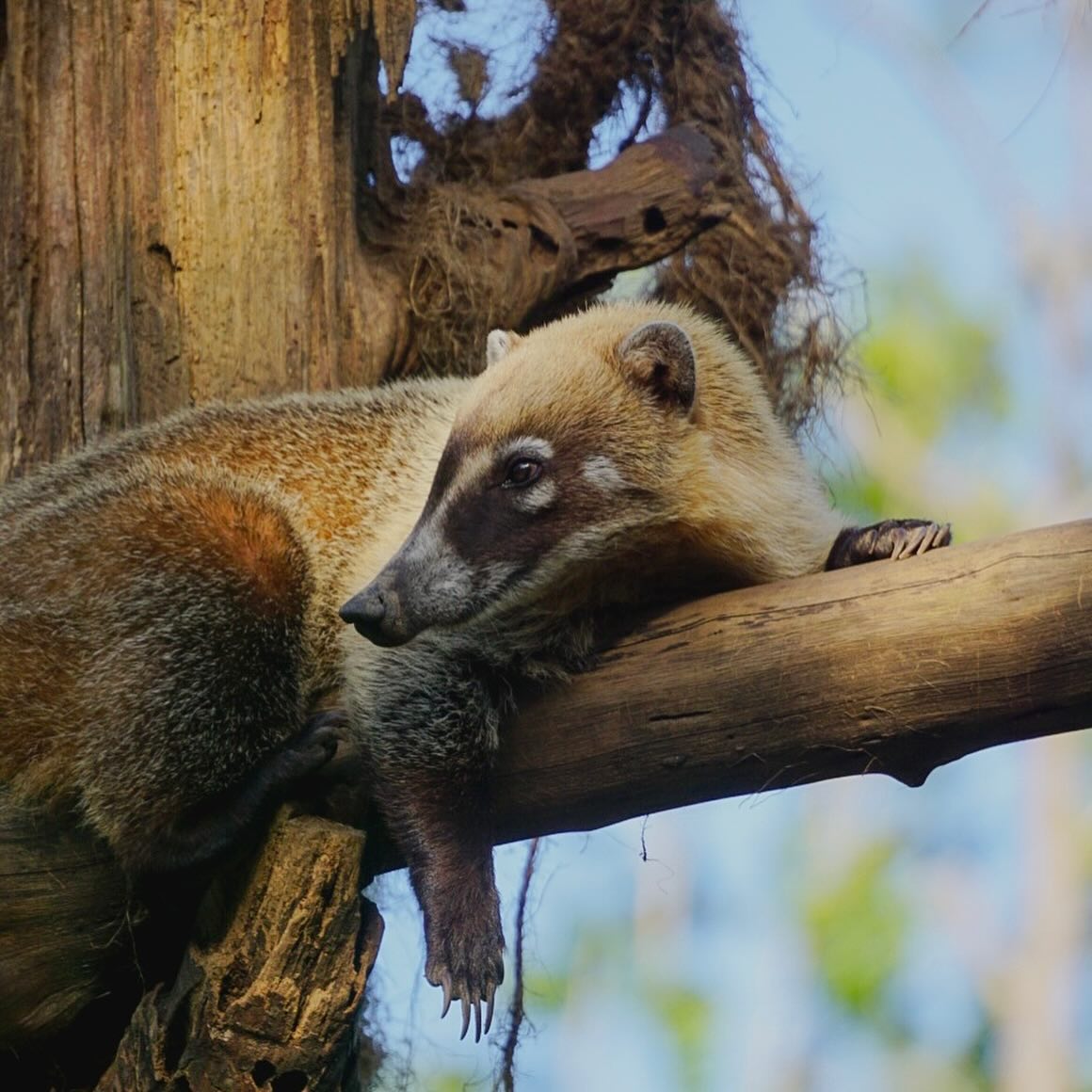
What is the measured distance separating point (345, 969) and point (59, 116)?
125 inches

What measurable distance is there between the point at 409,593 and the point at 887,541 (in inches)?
52.4

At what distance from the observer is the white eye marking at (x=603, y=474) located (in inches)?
160

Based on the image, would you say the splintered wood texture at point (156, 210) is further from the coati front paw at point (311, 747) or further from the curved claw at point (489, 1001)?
the curved claw at point (489, 1001)

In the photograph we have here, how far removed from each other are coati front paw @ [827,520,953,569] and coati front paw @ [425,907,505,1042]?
1.43 m

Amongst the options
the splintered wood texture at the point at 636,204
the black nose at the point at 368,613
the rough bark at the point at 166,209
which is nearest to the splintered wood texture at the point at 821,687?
the black nose at the point at 368,613

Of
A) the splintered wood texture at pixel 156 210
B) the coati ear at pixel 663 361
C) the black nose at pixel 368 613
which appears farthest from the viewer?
the splintered wood texture at pixel 156 210

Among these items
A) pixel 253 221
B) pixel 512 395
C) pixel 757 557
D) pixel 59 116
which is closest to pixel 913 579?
pixel 757 557

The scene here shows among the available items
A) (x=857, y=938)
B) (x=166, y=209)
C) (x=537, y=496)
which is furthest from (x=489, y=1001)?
(x=857, y=938)

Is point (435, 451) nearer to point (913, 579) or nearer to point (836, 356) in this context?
point (913, 579)

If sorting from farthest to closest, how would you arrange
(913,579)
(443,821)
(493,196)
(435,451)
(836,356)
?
1. (836,356)
2. (493,196)
3. (435,451)
4. (443,821)
5. (913,579)

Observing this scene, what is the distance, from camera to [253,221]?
5.13 m

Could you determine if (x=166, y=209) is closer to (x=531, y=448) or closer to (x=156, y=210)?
(x=156, y=210)

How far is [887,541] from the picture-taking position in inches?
156

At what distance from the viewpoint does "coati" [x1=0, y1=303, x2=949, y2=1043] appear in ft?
12.7
